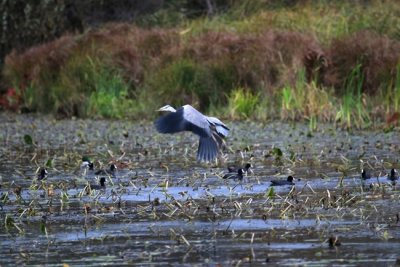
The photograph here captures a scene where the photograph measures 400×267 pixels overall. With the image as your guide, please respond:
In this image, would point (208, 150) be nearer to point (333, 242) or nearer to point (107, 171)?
point (107, 171)

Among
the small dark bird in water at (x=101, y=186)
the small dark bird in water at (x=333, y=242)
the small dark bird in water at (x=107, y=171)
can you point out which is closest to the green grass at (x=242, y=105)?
the small dark bird in water at (x=107, y=171)

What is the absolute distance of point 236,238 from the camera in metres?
7.02

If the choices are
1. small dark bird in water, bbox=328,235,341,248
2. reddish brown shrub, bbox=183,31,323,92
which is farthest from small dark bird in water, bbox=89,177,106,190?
reddish brown shrub, bbox=183,31,323,92

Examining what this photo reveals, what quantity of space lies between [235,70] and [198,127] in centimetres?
863

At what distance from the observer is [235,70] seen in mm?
18281

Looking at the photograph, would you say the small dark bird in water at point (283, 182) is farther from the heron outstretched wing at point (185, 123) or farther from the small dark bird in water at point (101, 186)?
the small dark bird in water at point (101, 186)

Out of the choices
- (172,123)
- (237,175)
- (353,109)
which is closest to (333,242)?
(172,123)

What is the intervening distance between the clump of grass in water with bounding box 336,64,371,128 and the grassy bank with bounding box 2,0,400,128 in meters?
0.02

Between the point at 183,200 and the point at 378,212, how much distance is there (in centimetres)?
155

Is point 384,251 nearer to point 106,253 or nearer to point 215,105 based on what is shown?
point 106,253

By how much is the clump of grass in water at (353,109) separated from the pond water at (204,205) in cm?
101

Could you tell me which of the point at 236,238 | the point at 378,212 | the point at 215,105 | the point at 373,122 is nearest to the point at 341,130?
the point at 373,122

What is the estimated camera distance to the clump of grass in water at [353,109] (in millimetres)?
15305

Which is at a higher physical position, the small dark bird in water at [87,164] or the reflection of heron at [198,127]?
the reflection of heron at [198,127]
